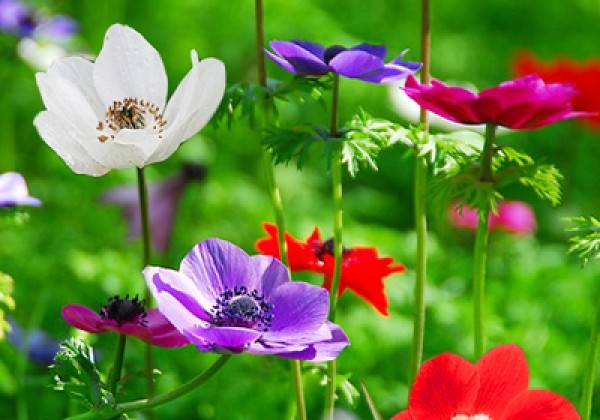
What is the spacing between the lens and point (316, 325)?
78 centimetres

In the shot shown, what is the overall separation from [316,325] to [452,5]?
2.95 meters

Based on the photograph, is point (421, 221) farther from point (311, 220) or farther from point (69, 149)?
point (311, 220)

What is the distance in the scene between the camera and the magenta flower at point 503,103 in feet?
2.71

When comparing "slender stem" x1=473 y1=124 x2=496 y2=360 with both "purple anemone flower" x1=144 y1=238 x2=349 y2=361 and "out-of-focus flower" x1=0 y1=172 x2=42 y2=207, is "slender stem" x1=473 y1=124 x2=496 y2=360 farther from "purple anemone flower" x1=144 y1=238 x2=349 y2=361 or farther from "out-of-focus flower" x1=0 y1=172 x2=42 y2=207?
"out-of-focus flower" x1=0 y1=172 x2=42 y2=207

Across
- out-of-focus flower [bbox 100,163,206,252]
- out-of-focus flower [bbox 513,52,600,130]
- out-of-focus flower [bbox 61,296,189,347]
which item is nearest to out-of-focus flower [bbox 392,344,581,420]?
out-of-focus flower [bbox 61,296,189,347]

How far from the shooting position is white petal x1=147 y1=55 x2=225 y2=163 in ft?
2.76

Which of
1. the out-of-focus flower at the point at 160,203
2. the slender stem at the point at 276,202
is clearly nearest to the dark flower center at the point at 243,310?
the slender stem at the point at 276,202

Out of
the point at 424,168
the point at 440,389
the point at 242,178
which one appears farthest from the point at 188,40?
the point at 440,389

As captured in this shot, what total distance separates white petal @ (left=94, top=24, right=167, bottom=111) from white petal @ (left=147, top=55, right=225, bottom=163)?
62 mm

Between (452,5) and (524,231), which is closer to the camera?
(524,231)

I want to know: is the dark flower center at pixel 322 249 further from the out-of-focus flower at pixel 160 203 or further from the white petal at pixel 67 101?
the out-of-focus flower at pixel 160 203

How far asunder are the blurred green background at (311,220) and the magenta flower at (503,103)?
0.32 ft

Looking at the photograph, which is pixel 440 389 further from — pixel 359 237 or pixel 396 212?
pixel 396 212

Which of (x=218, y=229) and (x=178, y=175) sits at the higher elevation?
(x=178, y=175)
